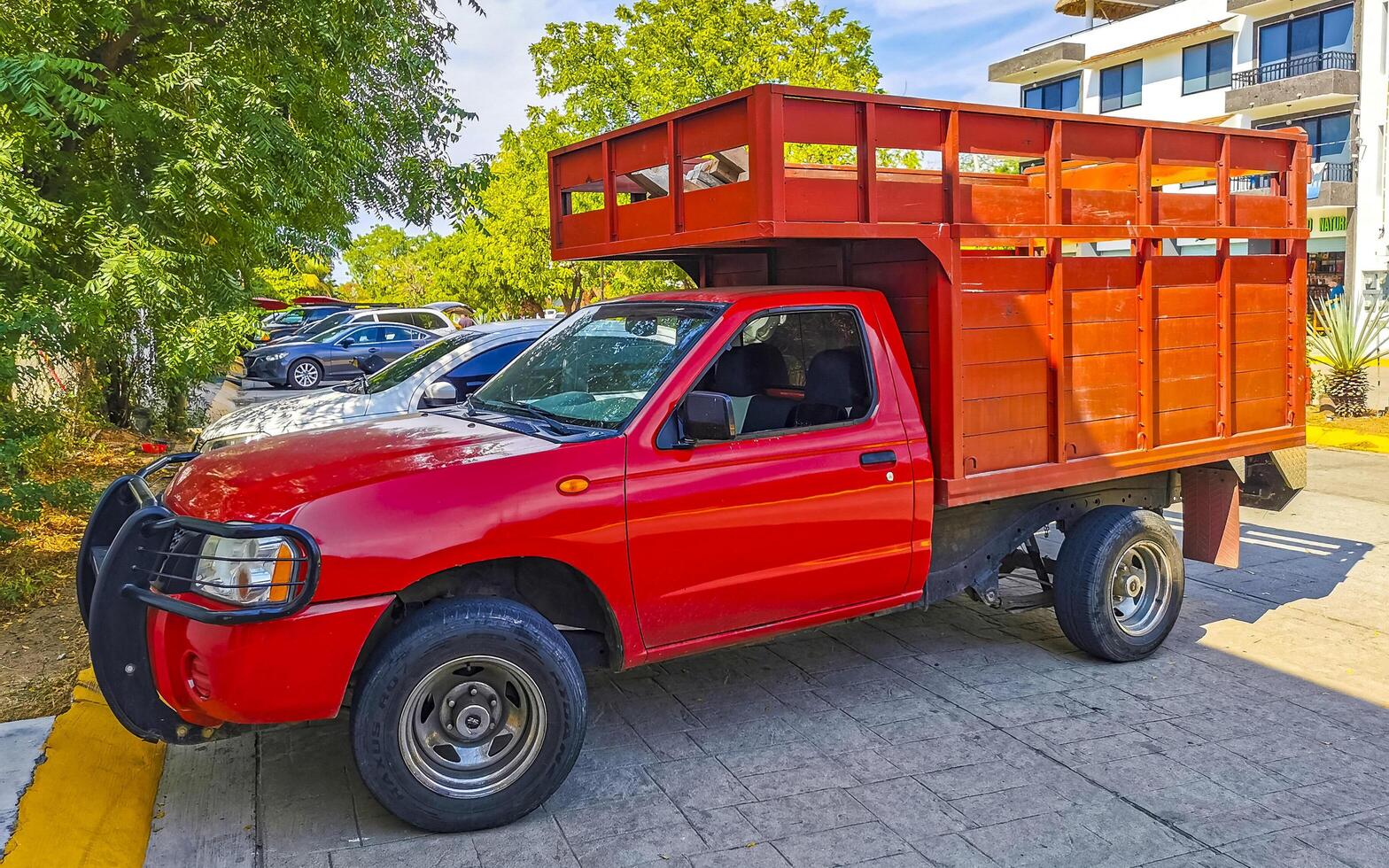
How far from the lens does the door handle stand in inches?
194

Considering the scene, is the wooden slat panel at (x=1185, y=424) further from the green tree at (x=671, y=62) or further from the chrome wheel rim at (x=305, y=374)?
the chrome wheel rim at (x=305, y=374)

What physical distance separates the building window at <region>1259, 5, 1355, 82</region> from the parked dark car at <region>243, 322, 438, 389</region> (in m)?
30.3

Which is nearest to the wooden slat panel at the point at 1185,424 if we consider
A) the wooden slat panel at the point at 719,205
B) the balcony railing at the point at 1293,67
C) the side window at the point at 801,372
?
the side window at the point at 801,372

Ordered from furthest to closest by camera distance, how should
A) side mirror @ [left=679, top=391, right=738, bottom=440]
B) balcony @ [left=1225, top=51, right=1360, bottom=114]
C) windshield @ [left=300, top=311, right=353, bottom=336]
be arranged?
balcony @ [left=1225, top=51, right=1360, bottom=114]
windshield @ [left=300, top=311, right=353, bottom=336]
side mirror @ [left=679, top=391, right=738, bottom=440]

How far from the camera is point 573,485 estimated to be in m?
4.21

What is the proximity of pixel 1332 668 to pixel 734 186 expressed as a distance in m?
4.00

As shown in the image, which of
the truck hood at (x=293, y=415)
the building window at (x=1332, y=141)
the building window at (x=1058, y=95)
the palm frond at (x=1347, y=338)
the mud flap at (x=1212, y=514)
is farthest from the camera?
the building window at (x=1058, y=95)

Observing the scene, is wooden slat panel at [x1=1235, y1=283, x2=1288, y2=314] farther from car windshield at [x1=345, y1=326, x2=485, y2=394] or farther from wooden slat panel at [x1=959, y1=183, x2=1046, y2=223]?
car windshield at [x1=345, y1=326, x2=485, y2=394]

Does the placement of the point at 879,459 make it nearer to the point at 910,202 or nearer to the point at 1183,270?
the point at 910,202

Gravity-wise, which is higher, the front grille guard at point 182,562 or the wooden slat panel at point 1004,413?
the wooden slat panel at point 1004,413

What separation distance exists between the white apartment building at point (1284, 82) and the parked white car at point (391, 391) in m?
25.9

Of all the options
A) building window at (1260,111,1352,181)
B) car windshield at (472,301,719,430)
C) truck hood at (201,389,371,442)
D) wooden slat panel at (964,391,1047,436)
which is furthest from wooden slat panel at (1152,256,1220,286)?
building window at (1260,111,1352,181)

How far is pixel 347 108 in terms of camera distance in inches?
339

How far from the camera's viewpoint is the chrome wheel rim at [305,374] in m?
25.0
